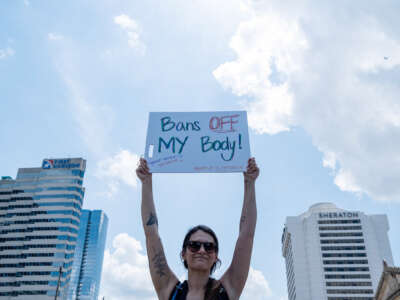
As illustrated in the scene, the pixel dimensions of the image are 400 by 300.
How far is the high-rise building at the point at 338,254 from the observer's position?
3910 inches

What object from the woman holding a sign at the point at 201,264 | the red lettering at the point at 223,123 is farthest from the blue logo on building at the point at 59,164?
the woman holding a sign at the point at 201,264

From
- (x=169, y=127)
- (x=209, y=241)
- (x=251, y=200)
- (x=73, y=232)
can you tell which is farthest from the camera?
(x=73, y=232)

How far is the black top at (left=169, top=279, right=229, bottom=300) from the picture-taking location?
276 centimetres

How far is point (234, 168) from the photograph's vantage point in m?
4.05

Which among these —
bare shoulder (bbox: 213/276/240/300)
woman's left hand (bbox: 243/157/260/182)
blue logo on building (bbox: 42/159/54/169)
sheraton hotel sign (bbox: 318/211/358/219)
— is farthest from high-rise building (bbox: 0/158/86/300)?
bare shoulder (bbox: 213/276/240/300)

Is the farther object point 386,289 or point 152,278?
point 386,289

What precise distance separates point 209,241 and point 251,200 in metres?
0.74

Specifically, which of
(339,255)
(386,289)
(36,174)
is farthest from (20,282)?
(339,255)

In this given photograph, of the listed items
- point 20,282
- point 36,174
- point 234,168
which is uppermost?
point 36,174

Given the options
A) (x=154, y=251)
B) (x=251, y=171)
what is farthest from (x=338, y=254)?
(x=154, y=251)

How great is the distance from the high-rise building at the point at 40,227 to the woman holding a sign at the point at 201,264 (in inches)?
3372

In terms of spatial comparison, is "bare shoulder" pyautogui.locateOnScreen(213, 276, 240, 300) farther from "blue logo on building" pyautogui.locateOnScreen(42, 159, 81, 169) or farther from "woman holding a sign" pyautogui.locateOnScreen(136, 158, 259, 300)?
"blue logo on building" pyautogui.locateOnScreen(42, 159, 81, 169)

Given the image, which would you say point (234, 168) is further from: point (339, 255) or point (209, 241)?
point (339, 255)

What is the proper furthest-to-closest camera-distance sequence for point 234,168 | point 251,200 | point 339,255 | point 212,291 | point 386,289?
point 339,255 → point 386,289 → point 234,168 → point 251,200 → point 212,291
